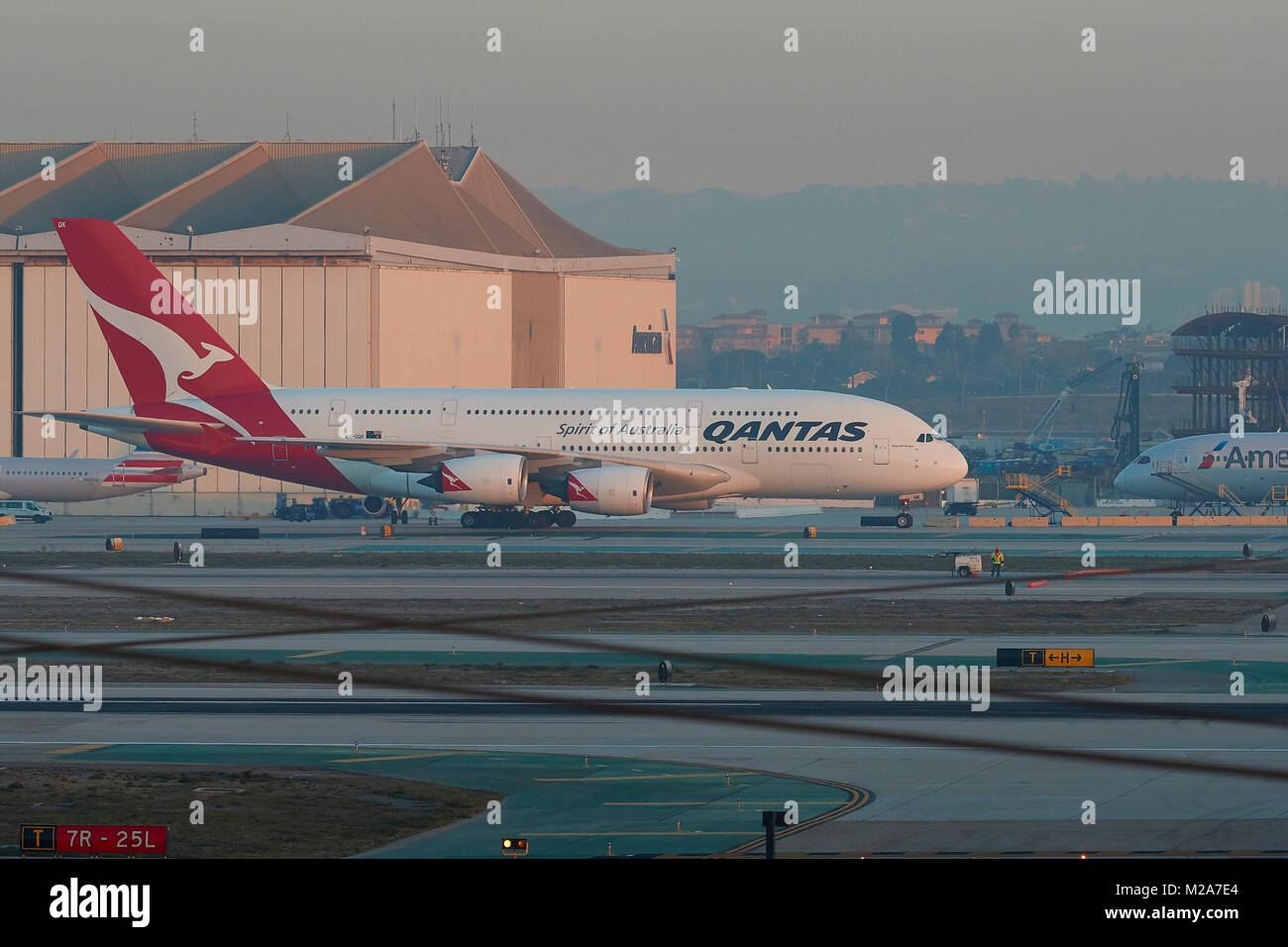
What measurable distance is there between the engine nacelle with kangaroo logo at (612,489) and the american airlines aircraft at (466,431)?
1.05ft

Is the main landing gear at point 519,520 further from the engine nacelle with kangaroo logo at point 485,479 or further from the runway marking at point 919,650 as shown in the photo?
the runway marking at point 919,650

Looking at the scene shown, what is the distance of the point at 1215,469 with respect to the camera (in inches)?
3718

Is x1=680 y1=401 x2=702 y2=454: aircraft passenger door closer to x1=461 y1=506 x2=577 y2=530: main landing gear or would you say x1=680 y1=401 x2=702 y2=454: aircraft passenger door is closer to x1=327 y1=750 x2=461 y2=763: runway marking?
x1=461 y1=506 x2=577 y2=530: main landing gear

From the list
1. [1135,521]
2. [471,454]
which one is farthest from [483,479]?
[1135,521]

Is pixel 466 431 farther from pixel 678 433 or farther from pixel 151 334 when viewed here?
pixel 151 334

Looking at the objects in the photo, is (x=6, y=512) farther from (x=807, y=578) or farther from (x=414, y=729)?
(x=414, y=729)

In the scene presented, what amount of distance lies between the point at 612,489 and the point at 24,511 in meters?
41.5

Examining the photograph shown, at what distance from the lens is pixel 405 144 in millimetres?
122688

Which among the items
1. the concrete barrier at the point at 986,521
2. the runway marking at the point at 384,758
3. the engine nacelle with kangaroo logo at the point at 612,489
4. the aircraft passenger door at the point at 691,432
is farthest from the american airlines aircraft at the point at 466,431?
the runway marking at the point at 384,758

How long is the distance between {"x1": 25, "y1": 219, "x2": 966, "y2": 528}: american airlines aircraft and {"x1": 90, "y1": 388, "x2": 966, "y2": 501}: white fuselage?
67 mm

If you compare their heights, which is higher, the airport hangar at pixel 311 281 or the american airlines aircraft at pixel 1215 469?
the airport hangar at pixel 311 281

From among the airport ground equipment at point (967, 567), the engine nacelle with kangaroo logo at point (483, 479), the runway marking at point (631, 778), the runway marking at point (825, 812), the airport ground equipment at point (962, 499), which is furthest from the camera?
the airport ground equipment at point (962, 499)

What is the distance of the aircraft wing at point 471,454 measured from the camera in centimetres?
7400
